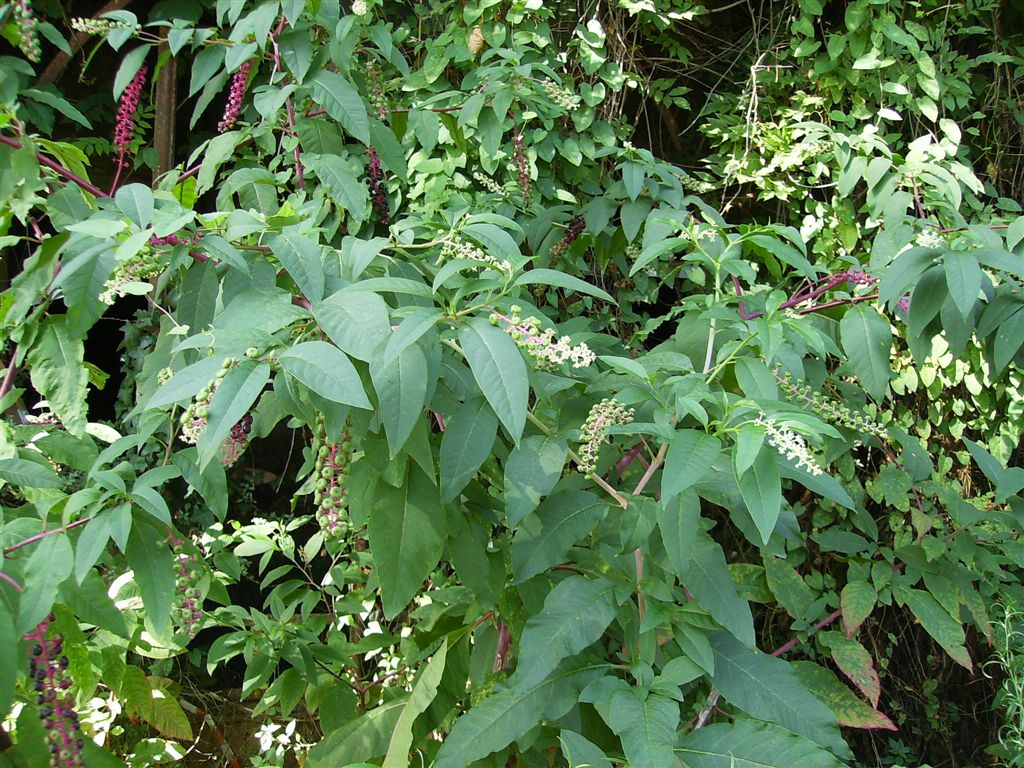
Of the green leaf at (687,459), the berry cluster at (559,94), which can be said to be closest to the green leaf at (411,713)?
the green leaf at (687,459)

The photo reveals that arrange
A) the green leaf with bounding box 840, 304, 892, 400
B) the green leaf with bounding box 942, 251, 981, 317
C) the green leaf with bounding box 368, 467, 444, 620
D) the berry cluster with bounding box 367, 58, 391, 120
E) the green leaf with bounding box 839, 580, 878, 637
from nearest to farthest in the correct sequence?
the green leaf with bounding box 368, 467, 444, 620 → the green leaf with bounding box 942, 251, 981, 317 → the green leaf with bounding box 840, 304, 892, 400 → the green leaf with bounding box 839, 580, 878, 637 → the berry cluster with bounding box 367, 58, 391, 120

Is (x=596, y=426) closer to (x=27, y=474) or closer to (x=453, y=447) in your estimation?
(x=453, y=447)

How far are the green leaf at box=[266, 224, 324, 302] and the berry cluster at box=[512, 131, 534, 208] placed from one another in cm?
129

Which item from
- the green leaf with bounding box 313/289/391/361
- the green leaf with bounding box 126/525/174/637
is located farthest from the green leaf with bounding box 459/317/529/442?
the green leaf with bounding box 126/525/174/637

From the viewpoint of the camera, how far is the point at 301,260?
1261 mm

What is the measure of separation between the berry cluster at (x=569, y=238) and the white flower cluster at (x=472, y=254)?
3.93 feet

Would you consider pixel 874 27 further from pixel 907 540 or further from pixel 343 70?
pixel 343 70

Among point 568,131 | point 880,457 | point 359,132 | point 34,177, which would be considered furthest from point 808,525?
point 34,177

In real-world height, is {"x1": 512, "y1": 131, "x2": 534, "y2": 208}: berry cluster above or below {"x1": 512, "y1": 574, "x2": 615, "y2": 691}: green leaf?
above

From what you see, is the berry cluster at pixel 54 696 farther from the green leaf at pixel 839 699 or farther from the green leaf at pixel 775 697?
the green leaf at pixel 839 699

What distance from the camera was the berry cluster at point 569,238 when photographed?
2615mm

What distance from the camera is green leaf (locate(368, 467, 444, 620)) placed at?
4.47 feet

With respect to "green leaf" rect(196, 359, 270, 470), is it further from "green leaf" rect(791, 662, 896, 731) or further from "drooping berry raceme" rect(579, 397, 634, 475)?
"green leaf" rect(791, 662, 896, 731)

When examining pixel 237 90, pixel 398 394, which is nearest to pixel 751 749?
pixel 398 394
